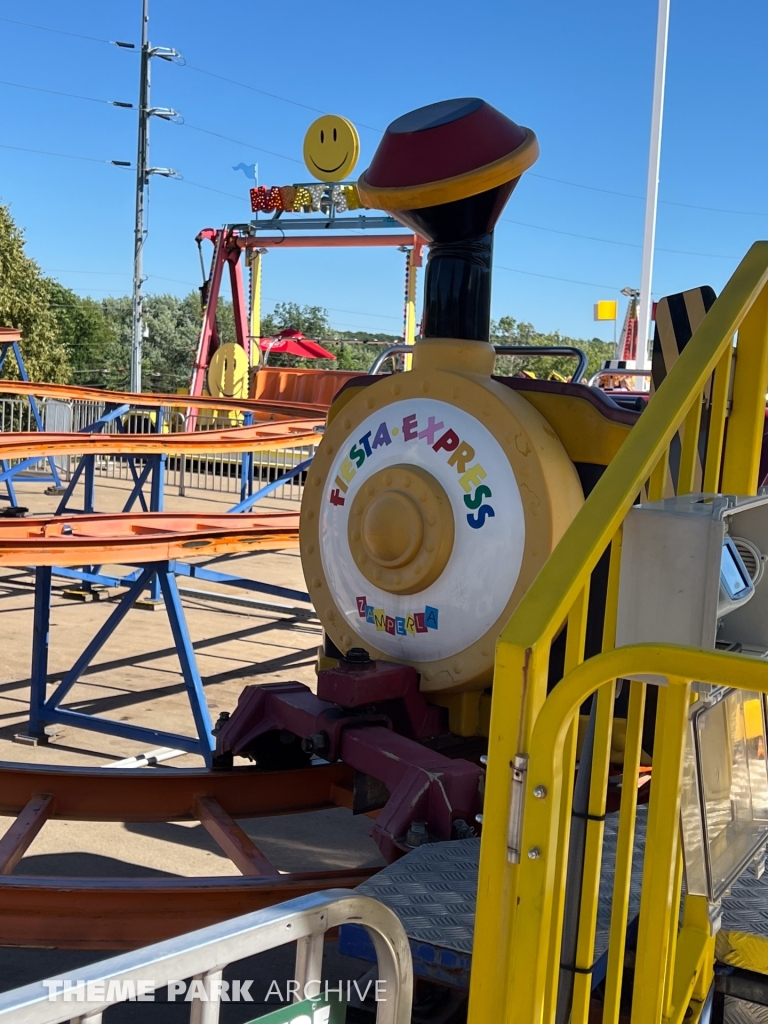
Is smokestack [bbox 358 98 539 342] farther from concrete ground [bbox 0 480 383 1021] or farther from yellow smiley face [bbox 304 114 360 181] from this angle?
yellow smiley face [bbox 304 114 360 181]

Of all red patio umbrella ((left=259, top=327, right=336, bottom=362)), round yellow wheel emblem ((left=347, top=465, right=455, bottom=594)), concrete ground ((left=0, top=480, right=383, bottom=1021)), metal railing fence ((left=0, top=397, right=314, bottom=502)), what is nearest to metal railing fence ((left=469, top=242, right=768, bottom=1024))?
round yellow wheel emblem ((left=347, top=465, right=455, bottom=594))

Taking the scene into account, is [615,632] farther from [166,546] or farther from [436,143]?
[166,546]

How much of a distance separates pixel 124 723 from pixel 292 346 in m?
22.8

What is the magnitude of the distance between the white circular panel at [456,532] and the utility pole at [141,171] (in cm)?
2294

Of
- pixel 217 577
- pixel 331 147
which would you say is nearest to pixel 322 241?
pixel 331 147

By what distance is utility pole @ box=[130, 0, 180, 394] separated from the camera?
26.1 meters

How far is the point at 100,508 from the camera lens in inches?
600

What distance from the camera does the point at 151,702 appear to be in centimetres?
676

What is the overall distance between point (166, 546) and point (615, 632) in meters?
3.55

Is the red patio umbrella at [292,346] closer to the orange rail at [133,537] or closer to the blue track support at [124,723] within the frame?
the orange rail at [133,537]

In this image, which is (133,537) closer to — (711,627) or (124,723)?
(124,723)

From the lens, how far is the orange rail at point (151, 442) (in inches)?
293

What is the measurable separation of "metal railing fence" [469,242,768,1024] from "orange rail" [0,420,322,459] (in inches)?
237

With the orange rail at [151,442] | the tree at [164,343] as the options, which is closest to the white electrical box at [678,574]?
the orange rail at [151,442]
